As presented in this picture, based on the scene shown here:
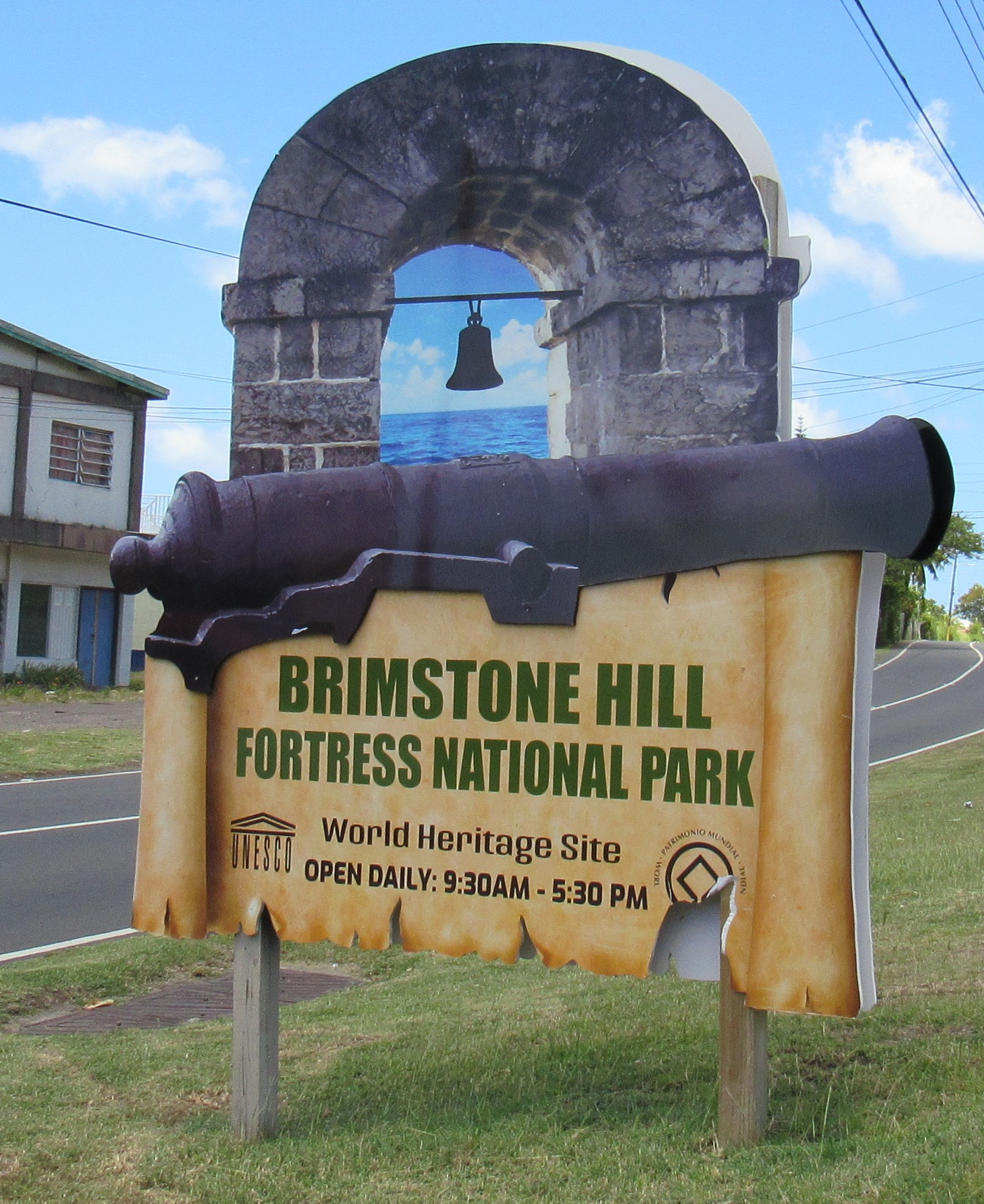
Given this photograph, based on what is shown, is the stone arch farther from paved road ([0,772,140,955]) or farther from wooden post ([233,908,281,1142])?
paved road ([0,772,140,955])

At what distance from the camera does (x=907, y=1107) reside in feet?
12.5

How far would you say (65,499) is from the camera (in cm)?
2545

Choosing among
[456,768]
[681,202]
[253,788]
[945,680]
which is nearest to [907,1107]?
[456,768]

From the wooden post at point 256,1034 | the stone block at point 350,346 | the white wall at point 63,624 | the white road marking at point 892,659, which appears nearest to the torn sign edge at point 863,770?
the wooden post at point 256,1034

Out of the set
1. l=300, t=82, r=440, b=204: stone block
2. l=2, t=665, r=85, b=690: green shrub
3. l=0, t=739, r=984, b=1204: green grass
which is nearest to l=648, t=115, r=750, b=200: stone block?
l=300, t=82, r=440, b=204: stone block

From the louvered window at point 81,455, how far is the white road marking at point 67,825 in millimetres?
14891

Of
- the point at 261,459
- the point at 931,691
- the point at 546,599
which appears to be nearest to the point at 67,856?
the point at 261,459

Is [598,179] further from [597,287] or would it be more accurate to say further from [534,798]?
[534,798]

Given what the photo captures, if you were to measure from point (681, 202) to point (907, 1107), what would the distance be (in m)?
2.94

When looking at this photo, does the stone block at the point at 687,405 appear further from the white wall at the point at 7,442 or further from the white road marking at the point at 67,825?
the white wall at the point at 7,442

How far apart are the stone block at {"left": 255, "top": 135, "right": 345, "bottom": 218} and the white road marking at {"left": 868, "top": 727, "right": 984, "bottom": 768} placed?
14544 mm

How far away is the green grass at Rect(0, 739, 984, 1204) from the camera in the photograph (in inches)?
136

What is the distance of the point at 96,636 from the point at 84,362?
18.8ft

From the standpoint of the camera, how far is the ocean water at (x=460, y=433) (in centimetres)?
461
